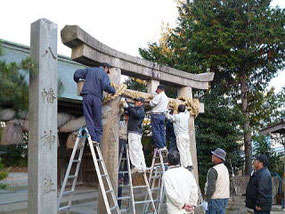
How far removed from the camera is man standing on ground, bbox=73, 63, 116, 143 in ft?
17.4

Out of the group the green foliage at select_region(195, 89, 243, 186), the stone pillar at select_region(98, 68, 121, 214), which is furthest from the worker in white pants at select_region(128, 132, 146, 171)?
the green foliage at select_region(195, 89, 243, 186)

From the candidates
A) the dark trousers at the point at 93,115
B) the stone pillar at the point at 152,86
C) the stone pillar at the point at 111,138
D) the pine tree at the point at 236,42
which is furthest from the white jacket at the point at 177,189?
the pine tree at the point at 236,42

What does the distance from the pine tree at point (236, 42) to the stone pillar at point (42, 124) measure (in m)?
8.06

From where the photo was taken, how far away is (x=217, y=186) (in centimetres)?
532

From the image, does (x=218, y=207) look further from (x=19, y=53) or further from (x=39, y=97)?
(x=19, y=53)

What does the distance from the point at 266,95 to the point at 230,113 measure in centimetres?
323

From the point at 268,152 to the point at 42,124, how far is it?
1089 centimetres

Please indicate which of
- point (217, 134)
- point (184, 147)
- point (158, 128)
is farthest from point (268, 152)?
point (158, 128)

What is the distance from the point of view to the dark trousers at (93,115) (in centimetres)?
529

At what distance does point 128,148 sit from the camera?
6.37 metres

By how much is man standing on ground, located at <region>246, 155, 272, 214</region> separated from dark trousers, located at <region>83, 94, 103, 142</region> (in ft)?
9.76

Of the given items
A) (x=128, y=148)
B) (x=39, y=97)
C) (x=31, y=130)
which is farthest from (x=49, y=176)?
(x=128, y=148)

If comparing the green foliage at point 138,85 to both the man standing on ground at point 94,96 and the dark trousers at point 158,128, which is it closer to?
the dark trousers at point 158,128

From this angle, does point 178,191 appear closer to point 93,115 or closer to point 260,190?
point 93,115
